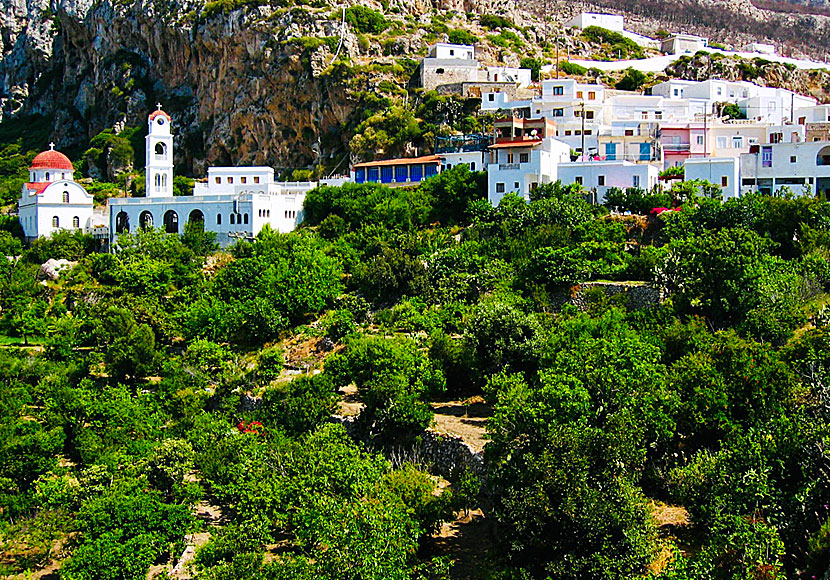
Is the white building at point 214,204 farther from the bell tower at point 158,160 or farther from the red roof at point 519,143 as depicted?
the red roof at point 519,143

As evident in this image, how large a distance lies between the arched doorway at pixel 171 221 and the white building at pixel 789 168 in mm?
29936

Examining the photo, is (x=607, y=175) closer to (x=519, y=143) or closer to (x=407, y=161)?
(x=519, y=143)

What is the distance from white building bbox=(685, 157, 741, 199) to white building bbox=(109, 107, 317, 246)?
22.0m

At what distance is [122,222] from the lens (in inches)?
2103

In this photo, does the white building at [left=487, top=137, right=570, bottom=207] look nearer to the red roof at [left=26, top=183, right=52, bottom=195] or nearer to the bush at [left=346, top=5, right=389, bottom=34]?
the red roof at [left=26, top=183, right=52, bottom=195]

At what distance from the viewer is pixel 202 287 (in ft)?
153

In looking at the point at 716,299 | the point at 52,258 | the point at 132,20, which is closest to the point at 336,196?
the point at 52,258

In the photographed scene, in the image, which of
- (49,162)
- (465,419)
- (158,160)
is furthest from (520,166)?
(49,162)

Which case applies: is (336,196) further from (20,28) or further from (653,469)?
(20,28)

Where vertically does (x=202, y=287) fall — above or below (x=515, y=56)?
below

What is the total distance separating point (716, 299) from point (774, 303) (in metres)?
2.18

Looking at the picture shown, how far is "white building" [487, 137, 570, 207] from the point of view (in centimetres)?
4806

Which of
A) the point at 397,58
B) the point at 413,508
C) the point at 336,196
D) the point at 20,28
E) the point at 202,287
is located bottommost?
the point at 413,508

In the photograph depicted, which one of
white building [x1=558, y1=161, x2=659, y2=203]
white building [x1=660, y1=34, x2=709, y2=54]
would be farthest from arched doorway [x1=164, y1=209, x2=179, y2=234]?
white building [x1=660, y1=34, x2=709, y2=54]
